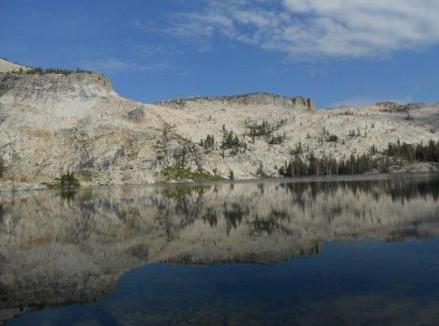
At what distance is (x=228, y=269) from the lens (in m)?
39.1

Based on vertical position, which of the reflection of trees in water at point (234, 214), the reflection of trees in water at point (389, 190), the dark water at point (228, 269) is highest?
the reflection of trees in water at point (389, 190)

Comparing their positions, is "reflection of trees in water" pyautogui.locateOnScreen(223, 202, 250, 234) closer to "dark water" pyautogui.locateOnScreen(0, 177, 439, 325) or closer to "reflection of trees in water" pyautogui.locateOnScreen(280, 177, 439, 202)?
"dark water" pyautogui.locateOnScreen(0, 177, 439, 325)

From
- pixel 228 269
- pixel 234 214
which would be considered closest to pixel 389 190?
pixel 234 214

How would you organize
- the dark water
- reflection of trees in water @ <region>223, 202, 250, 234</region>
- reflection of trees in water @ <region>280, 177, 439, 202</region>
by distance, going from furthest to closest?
reflection of trees in water @ <region>280, 177, 439, 202</region> → reflection of trees in water @ <region>223, 202, 250, 234</region> → the dark water

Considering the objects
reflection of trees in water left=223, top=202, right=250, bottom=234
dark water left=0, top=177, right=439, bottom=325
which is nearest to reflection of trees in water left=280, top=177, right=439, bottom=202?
reflection of trees in water left=223, top=202, right=250, bottom=234

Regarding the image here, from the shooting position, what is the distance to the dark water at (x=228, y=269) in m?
27.0

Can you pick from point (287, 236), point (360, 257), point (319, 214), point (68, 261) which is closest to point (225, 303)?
point (360, 257)

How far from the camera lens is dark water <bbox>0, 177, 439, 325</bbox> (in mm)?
27047

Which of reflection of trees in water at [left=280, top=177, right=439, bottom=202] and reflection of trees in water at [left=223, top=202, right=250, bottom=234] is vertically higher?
reflection of trees in water at [left=280, top=177, right=439, bottom=202]

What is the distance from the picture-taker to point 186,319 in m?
26.1

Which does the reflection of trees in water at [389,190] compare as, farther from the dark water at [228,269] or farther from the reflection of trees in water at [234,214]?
the dark water at [228,269]

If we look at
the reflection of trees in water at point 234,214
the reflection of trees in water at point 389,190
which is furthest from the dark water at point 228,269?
the reflection of trees in water at point 389,190

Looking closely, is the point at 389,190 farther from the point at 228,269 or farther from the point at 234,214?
the point at 228,269

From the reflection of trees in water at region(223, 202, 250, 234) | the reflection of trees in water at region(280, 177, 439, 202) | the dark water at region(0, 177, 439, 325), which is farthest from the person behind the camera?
the reflection of trees in water at region(280, 177, 439, 202)
